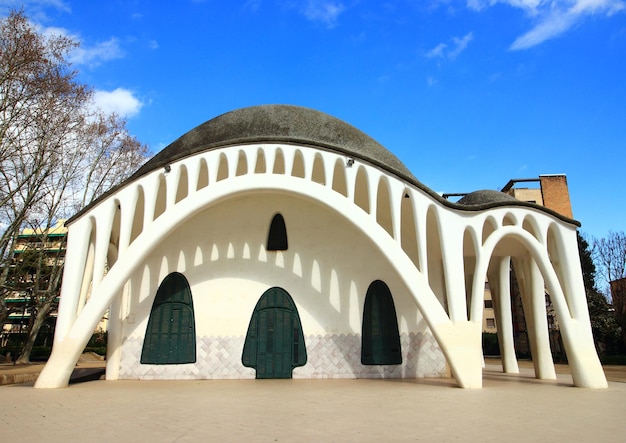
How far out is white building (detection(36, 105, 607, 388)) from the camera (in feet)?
35.1

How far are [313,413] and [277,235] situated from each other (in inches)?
292

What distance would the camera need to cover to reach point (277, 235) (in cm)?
1361

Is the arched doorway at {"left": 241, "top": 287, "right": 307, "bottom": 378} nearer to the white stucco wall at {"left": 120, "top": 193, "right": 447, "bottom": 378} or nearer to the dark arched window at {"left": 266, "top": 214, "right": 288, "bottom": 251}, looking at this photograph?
the white stucco wall at {"left": 120, "top": 193, "right": 447, "bottom": 378}

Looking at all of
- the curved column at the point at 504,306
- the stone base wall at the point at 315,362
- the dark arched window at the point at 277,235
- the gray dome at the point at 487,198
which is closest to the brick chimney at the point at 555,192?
the curved column at the point at 504,306

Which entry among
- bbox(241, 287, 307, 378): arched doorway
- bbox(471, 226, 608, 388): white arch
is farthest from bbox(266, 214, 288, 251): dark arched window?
bbox(471, 226, 608, 388): white arch

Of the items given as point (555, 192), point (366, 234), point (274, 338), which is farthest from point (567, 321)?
point (555, 192)

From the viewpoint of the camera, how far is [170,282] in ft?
43.4

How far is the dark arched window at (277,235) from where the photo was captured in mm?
13477

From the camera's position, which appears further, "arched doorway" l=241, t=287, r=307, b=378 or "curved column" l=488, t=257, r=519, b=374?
"curved column" l=488, t=257, r=519, b=374

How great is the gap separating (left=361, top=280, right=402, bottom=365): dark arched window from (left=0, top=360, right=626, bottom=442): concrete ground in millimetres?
2144

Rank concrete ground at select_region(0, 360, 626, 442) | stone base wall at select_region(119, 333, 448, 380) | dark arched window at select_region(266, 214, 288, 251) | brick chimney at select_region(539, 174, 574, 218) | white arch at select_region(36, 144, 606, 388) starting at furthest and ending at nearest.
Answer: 1. brick chimney at select_region(539, 174, 574, 218)
2. dark arched window at select_region(266, 214, 288, 251)
3. stone base wall at select_region(119, 333, 448, 380)
4. white arch at select_region(36, 144, 606, 388)
5. concrete ground at select_region(0, 360, 626, 442)

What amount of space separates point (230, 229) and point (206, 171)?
2001 millimetres

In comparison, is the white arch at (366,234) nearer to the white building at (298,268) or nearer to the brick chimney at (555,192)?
the white building at (298,268)

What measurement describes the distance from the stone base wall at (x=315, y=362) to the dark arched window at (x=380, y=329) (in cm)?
17
